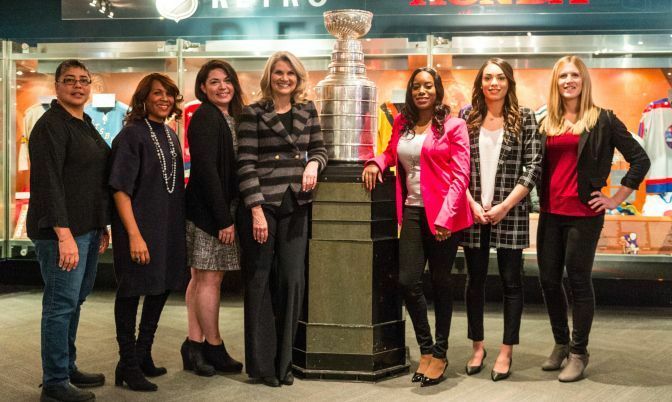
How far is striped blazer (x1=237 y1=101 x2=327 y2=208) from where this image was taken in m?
3.47

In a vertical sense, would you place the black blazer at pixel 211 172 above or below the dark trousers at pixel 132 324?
above

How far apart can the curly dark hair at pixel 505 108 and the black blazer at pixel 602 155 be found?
0.66 ft

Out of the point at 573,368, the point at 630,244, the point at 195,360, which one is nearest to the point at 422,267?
the point at 573,368

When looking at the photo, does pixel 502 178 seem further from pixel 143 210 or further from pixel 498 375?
pixel 143 210

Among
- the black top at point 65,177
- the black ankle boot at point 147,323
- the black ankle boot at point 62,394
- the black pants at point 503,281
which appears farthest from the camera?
the black pants at point 503,281

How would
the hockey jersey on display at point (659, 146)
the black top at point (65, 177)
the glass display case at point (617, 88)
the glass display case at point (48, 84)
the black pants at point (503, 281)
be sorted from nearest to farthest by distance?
the black top at point (65, 177) < the black pants at point (503, 281) < the glass display case at point (617, 88) < the hockey jersey on display at point (659, 146) < the glass display case at point (48, 84)

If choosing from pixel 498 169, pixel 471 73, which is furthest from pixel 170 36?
pixel 498 169

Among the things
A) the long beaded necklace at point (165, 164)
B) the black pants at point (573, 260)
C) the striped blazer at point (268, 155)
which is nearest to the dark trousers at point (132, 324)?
the long beaded necklace at point (165, 164)

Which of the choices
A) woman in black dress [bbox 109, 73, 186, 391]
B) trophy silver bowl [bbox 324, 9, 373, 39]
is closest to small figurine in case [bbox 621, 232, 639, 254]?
trophy silver bowl [bbox 324, 9, 373, 39]

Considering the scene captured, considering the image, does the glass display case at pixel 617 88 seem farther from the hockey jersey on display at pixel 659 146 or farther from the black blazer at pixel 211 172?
the black blazer at pixel 211 172

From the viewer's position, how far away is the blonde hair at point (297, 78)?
3514 millimetres

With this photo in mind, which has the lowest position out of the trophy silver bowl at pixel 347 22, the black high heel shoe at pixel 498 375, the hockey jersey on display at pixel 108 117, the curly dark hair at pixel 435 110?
the black high heel shoe at pixel 498 375

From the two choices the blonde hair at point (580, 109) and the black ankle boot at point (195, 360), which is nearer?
the blonde hair at point (580, 109)

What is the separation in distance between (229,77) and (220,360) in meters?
1.51
